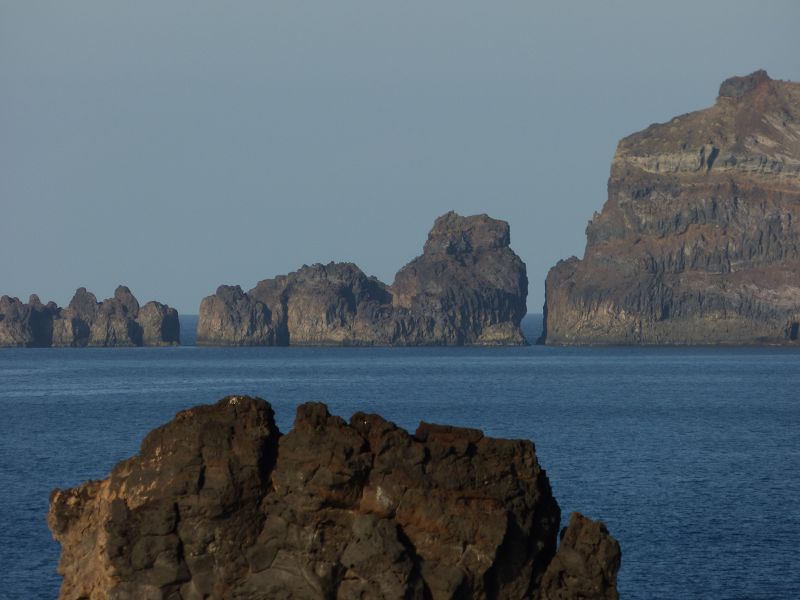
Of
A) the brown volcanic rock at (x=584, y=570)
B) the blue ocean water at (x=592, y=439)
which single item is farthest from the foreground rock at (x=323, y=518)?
the blue ocean water at (x=592, y=439)

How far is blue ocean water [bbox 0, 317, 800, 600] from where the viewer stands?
50.2 metres

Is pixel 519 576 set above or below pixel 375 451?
below

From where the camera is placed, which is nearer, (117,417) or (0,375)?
(117,417)

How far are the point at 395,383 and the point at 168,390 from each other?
85.9ft

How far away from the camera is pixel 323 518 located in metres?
31.8

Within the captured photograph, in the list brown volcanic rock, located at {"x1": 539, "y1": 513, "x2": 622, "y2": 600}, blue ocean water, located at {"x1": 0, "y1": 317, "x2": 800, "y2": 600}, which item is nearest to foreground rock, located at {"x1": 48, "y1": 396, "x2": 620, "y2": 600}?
brown volcanic rock, located at {"x1": 539, "y1": 513, "x2": 622, "y2": 600}

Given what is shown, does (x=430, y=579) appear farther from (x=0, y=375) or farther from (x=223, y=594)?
(x=0, y=375)

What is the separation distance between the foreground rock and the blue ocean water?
12.9m

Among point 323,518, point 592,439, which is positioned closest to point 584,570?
point 323,518

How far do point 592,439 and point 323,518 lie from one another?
62.1 m

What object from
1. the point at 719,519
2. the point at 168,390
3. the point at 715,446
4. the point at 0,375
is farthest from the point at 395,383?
the point at 719,519

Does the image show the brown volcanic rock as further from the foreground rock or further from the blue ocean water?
the blue ocean water

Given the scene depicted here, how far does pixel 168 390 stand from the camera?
14638cm

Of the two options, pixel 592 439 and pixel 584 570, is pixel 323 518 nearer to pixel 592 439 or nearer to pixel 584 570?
pixel 584 570
